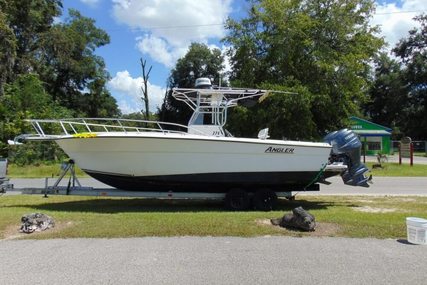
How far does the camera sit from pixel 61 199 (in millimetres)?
11727

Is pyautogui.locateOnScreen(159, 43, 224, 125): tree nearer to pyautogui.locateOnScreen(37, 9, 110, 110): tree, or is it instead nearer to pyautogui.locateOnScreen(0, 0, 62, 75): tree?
pyautogui.locateOnScreen(37, 9, 110, 110): tree

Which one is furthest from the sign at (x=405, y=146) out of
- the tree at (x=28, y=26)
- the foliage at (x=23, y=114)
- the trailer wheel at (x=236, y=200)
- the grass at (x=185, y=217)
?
the tree at (x=28, y=26)

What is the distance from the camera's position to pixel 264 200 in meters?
10.4

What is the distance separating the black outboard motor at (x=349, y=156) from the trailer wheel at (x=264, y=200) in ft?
5.75

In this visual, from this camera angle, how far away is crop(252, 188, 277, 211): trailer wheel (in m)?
10.4

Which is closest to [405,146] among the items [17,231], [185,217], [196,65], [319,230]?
[319,230]

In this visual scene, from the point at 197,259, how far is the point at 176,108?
51.1 m

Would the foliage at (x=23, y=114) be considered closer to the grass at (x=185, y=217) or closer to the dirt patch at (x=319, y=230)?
the grass at (x=185, y=217)

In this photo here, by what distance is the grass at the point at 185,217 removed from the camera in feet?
24.6

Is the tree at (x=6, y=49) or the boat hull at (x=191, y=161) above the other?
the tree at (x=6, y=49)

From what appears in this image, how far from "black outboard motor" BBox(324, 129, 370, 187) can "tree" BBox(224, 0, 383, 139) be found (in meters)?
Answer: 14.0

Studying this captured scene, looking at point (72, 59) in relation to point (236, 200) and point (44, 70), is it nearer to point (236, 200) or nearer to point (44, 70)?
point (44, 70)

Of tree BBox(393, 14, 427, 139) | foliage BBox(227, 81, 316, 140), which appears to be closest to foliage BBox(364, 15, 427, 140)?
tree BBox(393, 14, 427, 139)

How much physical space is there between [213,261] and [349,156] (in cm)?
602
